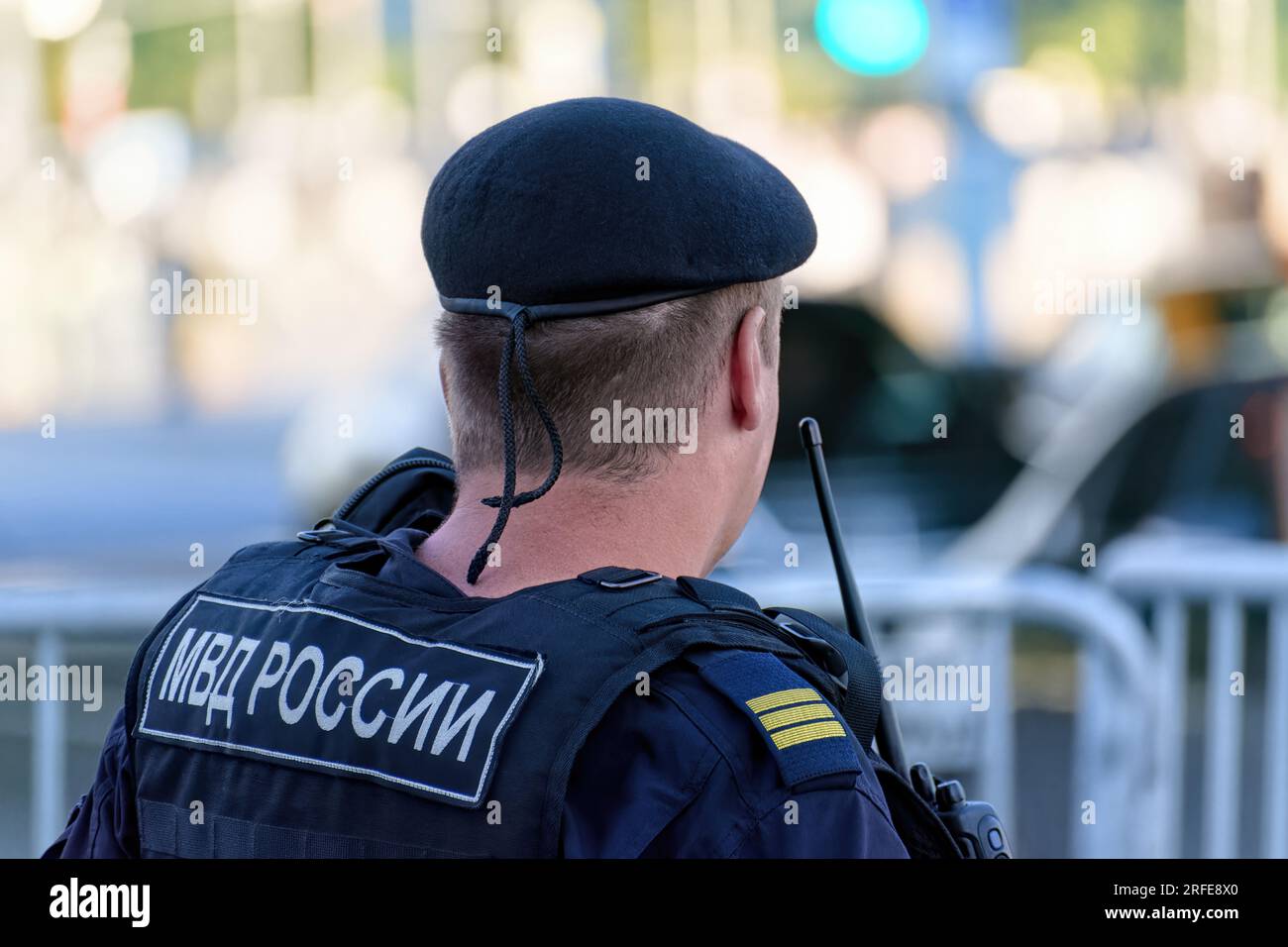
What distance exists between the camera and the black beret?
50.6 inches

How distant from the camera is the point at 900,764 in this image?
5.00 feet

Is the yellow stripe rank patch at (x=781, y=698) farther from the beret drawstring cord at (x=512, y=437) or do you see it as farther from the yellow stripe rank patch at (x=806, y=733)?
the beret drawstring cord at (x=512, y=437)

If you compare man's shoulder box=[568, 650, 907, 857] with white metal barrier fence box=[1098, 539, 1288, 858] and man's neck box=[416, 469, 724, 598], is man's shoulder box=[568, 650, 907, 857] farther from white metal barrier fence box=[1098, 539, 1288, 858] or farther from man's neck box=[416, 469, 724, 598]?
white metal barrier fence box=[1098, 539, 1288, 858]

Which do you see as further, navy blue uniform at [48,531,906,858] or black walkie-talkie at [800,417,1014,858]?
black walkie-talkie at [800,417,1014,858]

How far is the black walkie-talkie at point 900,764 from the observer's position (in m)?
1.35

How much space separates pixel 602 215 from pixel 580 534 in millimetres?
285

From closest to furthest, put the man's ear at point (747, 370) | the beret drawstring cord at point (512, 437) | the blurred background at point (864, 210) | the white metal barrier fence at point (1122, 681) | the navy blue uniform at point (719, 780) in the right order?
the navy blue uniform at point (719, 780)
the beret drawstring cord at point (512, 437)
the man's ear at point (747, 370)
the white metal barrier fence at point (1122, 681)
the blurred background at point (864, 210)

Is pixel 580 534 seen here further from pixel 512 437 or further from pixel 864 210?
pixel 864 210

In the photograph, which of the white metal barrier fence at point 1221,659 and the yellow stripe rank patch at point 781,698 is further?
the white metal barrier fence at point 1221,659

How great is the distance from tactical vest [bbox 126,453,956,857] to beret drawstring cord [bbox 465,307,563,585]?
5 centimetres

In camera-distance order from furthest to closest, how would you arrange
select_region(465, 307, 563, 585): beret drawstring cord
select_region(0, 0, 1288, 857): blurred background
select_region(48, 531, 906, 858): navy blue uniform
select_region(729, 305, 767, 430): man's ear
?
select_region(0, 0, 1288, 857): blurred background, select_region(729, 305, 767, 430): man's ear, select_region(465, 307, 563, 585): beret drawstring cord, select_region(48, 531, 906, 858): navy blue uniform

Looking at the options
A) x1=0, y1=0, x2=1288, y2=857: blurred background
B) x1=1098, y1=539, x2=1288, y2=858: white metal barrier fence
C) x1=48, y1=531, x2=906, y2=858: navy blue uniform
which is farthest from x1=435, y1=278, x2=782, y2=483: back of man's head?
x1=0, y1=0, x2=1288, y2=857: blurred background

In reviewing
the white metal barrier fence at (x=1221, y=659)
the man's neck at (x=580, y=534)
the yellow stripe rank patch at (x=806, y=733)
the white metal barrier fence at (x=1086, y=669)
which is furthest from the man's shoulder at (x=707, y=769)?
the white metal barrier fence at (x=1221, y=659)
